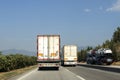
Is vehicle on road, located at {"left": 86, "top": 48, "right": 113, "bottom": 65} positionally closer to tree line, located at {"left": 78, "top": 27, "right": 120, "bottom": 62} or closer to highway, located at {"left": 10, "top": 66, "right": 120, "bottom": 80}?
tree line, located at {"left": 78, "top": 27, "right": 120, "bottom": 62}

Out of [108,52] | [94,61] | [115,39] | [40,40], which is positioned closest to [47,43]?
[40,40]

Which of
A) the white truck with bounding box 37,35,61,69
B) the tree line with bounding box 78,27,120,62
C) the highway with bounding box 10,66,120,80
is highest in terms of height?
the tree line with bounding box 78,27,120,62

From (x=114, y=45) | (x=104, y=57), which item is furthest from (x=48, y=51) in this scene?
(x=114, y=45)

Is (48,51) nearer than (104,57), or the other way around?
(48,51)

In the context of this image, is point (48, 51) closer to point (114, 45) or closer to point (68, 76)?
point (68, 76)

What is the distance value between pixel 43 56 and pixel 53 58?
1192 millimetres

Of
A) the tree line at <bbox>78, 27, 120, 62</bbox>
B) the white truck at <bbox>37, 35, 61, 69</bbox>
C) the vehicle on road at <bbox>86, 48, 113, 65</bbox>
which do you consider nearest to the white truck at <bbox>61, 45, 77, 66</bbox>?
the vehicle on road at <bbox>86, 48, 113, 65</bbox>

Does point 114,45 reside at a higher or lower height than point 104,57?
higher

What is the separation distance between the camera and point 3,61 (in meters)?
42.9

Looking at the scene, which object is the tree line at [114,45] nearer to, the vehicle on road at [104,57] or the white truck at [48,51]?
the vehicle on road at [104,57]

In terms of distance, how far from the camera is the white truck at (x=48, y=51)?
40.7 meters

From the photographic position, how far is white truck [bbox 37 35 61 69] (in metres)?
40.7

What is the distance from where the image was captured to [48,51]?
134 ft

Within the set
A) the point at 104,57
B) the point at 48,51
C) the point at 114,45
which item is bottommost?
the point at 48,51
